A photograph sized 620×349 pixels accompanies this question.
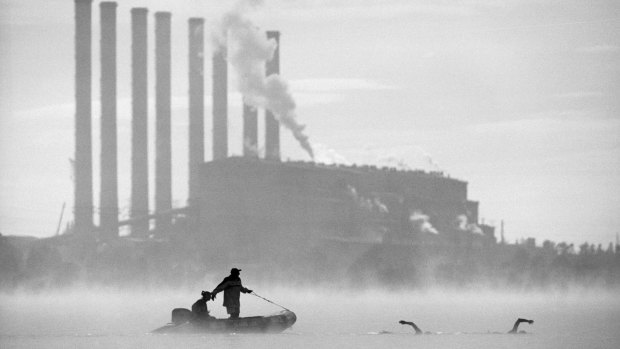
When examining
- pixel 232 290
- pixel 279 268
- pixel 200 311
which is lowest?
pixel 200 311

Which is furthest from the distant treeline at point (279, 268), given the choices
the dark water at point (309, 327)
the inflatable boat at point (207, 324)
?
the inflatable boat at point (207, 324)

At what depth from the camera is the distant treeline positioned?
177 meters

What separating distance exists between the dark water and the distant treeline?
23.2 feet

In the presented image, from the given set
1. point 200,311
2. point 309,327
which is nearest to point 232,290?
point 200,311

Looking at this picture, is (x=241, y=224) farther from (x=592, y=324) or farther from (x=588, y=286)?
(x=592, y=324)

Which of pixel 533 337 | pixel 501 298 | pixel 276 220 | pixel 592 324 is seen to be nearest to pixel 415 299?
pixel 501 298

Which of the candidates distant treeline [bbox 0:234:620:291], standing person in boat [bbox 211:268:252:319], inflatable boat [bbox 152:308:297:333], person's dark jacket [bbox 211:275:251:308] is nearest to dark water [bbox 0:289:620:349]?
inflatable boat [bbox 152:308:297:333]

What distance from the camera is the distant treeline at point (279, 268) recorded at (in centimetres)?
17688

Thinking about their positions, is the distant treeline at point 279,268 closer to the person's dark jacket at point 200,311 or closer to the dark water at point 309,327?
the dark water at point 309,327

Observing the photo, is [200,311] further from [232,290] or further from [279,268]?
[279,268]

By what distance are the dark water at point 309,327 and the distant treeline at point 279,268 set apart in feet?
23.2

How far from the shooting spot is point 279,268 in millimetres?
186125

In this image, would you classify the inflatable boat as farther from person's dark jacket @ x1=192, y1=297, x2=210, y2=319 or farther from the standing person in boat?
the standing person in boat

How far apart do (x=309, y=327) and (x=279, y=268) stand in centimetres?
9974
